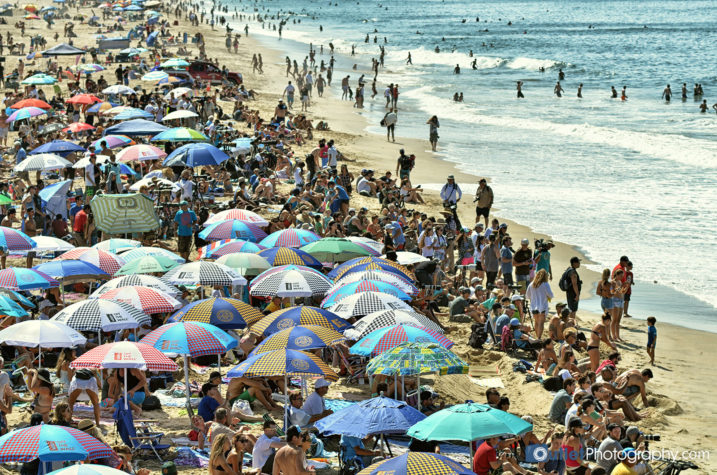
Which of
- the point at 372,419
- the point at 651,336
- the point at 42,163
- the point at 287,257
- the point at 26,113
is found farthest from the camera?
the point at 26,113

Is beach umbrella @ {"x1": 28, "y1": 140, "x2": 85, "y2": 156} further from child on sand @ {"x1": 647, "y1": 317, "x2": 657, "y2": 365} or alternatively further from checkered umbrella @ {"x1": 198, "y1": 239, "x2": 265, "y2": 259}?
child on sand @ {"x1": 647, "y1": 317, "x2": 657, "y2": 365}

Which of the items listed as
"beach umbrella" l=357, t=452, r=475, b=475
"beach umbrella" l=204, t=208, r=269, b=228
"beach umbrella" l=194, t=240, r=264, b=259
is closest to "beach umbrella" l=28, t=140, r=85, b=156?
"beach umbrella" l=204, t=208, r=269, b=228

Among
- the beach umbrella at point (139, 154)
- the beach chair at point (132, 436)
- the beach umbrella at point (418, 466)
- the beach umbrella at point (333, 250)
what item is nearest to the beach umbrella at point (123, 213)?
the beach umbrella at point (333, 250)

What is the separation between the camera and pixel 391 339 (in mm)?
11039

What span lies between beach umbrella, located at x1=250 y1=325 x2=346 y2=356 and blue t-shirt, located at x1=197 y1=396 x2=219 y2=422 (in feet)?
2.31

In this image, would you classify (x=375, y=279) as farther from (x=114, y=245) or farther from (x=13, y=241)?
(x=13, y=241)

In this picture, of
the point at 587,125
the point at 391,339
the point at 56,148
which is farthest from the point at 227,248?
Answer: the point at 587,125

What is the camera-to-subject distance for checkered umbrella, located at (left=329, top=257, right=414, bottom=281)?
46.0ft

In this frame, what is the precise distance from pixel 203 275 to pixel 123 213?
4130 mm

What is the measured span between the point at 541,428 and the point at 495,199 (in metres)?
15.1

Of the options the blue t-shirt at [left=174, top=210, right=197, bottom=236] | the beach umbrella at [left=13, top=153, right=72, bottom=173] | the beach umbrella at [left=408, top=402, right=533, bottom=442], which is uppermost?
the beach umbrella at [left=13, top=153, right=72, bottom=173]

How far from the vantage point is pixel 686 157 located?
3312 centimetres

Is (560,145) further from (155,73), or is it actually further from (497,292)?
(497,292)

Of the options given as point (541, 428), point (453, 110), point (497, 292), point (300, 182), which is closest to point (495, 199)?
point (300, 182)
